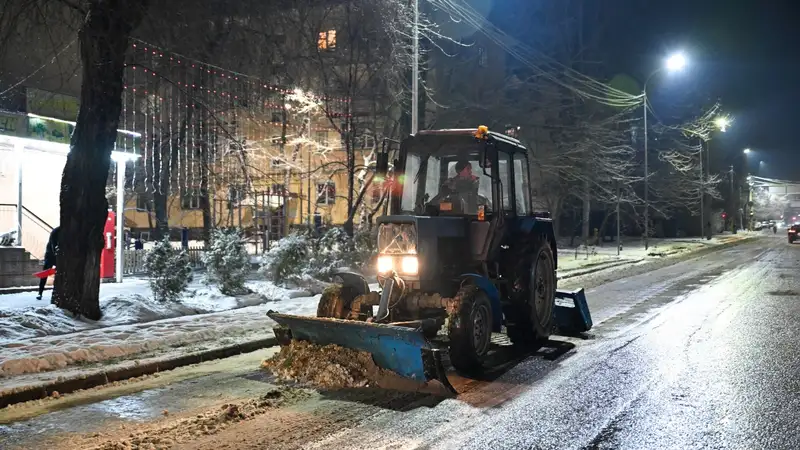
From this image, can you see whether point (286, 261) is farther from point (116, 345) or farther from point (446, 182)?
point (446, 182)

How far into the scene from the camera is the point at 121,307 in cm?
1101

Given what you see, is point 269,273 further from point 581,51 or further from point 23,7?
point 581,51

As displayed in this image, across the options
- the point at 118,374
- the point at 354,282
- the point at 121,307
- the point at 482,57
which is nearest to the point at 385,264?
the point at 354,282

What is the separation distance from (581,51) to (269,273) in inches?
1120

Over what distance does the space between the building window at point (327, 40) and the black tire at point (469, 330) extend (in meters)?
15.6

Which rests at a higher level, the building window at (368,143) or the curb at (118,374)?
the building window at (368,143)

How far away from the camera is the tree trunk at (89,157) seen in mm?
10000

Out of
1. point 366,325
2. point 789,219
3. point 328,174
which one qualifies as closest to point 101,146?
point 366,325

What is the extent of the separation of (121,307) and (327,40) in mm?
13262

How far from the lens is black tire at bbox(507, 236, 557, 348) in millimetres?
8586

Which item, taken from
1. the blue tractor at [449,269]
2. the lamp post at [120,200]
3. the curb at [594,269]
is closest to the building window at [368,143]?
the curb at [594,269]

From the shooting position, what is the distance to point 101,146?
1023 centimetres

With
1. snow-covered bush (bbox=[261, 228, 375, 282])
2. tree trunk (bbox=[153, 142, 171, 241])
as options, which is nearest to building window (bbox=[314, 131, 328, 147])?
tree trunk (bbox=[153, 142, 171, 241])

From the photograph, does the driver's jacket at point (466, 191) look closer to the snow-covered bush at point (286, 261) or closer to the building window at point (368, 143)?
the snow-covered bush at point (286, 261)
